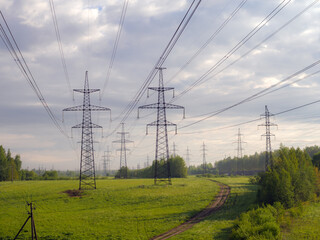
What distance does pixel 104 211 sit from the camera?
56.0 meters

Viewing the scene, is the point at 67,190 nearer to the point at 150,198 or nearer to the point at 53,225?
the point at 150,198

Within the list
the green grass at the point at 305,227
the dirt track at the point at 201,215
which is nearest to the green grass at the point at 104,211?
the dirt track at the point at 201,215

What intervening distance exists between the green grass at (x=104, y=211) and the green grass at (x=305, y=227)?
16.3 meters

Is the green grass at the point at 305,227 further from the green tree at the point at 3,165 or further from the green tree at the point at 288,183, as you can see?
the green tree at the point at 3,165

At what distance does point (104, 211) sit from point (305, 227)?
33429 millimetres

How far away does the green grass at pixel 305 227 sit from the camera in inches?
1372

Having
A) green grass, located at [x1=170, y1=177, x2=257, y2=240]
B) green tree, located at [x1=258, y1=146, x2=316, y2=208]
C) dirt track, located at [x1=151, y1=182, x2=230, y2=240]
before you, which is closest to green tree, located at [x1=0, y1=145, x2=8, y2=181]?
dirt track, located at [x1=151, y1=182, x2=230, y2=240]

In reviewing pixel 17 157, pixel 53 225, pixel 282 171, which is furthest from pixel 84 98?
pixel 17 157

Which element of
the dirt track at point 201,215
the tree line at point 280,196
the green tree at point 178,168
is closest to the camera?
the tree line at point 280,196

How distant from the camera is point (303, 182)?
199 ft

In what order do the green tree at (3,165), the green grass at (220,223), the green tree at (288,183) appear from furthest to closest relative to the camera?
the green tree at (3,165)
the green tree at (288,183)
the green grass at (220,223)

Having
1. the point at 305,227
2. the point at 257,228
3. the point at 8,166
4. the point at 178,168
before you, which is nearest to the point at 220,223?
the point at 305,227

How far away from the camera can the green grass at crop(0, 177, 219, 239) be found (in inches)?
1699

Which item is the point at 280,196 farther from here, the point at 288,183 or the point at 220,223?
the point at 220,223
